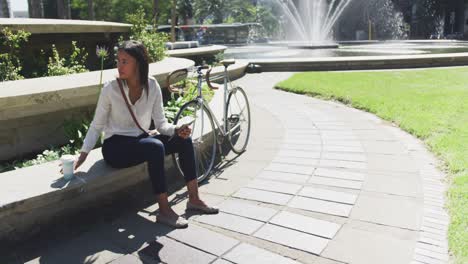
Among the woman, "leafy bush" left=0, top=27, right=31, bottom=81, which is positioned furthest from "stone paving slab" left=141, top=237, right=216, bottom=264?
"leafy bush" left=0, top=27, right=31, bottom=81

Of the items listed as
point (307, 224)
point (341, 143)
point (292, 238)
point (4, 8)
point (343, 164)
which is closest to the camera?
point (292, 238)

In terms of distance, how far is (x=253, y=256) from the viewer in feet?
10.2

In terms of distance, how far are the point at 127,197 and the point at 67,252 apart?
A: 0.89m

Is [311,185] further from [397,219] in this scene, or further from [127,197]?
[127,197]

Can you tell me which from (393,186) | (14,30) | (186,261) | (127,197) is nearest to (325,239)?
(186,261)

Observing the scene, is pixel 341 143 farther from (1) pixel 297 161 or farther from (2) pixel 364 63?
(2) pixel 364 63

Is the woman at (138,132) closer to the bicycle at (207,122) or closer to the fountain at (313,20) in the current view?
the bicycle at (207,122)

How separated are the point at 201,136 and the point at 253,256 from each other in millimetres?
1974

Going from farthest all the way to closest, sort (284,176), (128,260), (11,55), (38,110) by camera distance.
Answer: (11,55), (284,176), (38,110), (128,260)

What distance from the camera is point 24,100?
13.5 ft

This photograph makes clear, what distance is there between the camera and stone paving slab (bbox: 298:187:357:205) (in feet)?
13.3

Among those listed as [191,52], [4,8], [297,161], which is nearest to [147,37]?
[297,161]

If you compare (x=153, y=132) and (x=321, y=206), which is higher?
(x=153, y=132)

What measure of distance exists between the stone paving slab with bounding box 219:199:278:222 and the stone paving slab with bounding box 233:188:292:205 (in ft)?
0.43
